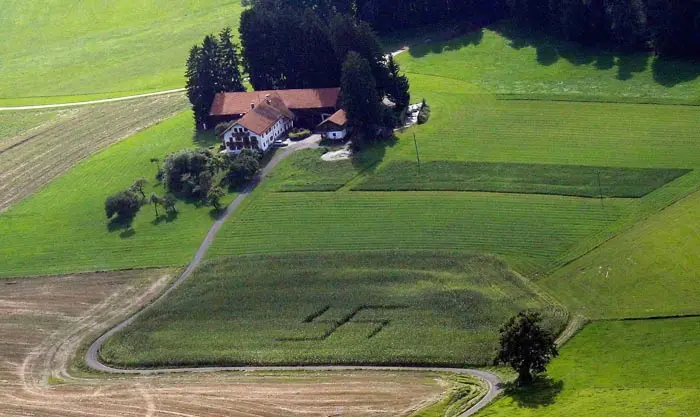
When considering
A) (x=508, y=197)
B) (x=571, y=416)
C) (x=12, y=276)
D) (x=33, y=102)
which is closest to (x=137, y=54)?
(x=33, y=102)

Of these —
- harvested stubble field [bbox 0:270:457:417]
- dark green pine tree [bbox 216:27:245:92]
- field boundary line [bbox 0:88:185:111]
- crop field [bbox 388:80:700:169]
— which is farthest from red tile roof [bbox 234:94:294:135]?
harvested stubble field [bbox 0:270:457:417]

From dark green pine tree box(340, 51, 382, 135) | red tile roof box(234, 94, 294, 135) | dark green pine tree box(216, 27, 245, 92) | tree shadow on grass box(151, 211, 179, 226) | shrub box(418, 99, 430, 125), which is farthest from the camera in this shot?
dark green pine tree box(216, 27, 245, 92)

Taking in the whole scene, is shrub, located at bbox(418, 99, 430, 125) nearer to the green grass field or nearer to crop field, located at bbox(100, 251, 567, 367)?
the green grass field

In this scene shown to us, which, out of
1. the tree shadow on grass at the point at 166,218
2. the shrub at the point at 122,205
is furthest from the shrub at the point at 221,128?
the tree shadow on grass at the point at 166,218

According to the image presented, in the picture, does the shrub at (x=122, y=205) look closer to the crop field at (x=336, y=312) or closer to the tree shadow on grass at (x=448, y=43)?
the crop field at (x=336, y=312)

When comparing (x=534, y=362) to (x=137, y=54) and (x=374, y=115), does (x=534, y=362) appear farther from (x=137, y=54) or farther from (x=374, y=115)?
(x=137, y=54)

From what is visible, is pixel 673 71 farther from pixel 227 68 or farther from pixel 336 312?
pixel 336 312
